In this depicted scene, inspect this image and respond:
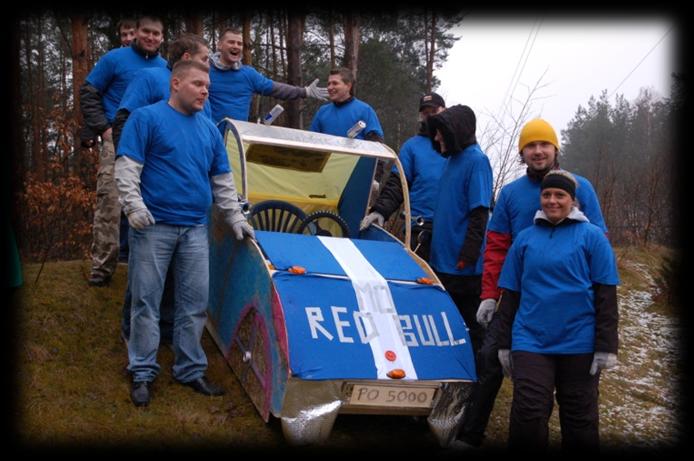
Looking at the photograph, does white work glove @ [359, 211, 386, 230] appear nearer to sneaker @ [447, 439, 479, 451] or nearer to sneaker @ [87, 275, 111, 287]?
sneaker @ [447, 439, 479, 451]

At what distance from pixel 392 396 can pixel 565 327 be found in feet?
3.60

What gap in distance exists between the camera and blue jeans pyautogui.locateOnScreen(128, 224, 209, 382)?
4543mm

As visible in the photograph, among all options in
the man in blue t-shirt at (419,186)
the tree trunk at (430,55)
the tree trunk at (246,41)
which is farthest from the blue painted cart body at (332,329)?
the tree trunk at (430,55)

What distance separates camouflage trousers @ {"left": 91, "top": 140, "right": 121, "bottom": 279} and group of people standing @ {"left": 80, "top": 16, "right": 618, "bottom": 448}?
1 cm

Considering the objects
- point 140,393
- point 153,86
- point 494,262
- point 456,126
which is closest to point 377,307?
point 494,262

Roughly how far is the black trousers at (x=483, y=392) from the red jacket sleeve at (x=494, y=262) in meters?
0.18

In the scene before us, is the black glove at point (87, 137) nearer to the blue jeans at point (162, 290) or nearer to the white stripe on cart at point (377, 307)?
the blue jeans at point (162, 290)

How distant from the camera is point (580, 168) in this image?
123 feet

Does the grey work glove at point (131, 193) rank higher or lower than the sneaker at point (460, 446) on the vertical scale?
higher

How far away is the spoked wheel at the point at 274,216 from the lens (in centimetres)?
584

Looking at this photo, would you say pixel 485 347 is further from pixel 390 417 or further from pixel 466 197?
pixel 466 197

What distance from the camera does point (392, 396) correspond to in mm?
4309

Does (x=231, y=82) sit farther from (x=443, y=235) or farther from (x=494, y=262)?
(x=494, y=262)

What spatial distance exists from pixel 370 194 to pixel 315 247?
5.03 ft
